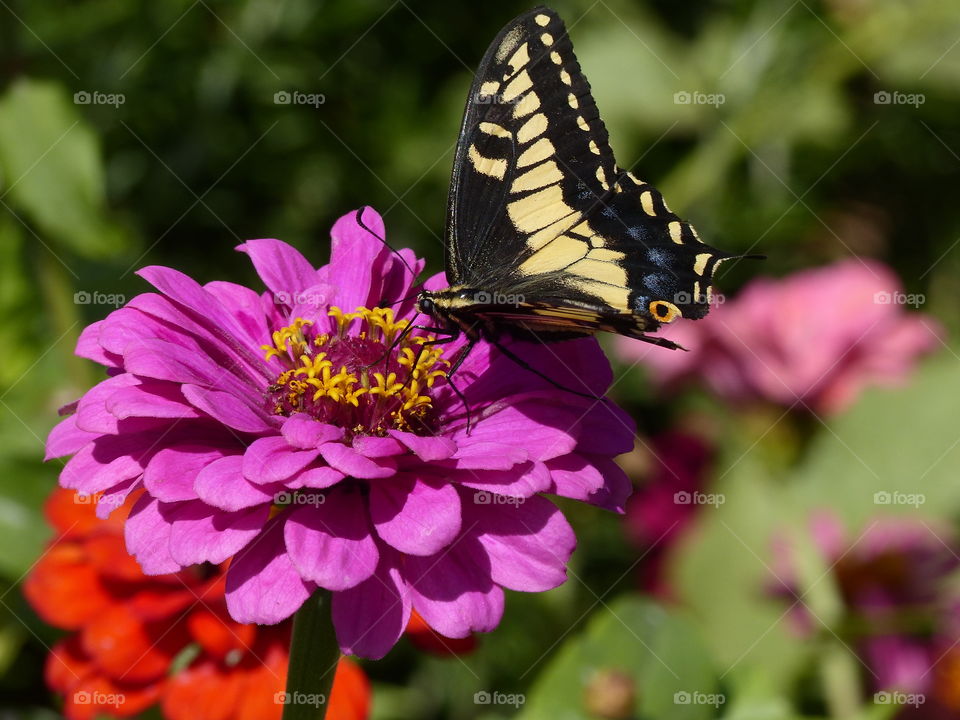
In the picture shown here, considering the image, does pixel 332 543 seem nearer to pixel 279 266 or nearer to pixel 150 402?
pixel 150 402

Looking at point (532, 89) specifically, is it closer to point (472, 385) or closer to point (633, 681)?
point (472, 385)

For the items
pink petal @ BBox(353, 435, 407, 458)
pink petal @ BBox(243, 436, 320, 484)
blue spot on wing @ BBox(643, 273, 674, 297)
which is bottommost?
pink petal @ BBox(353, 435, 407, 458)
